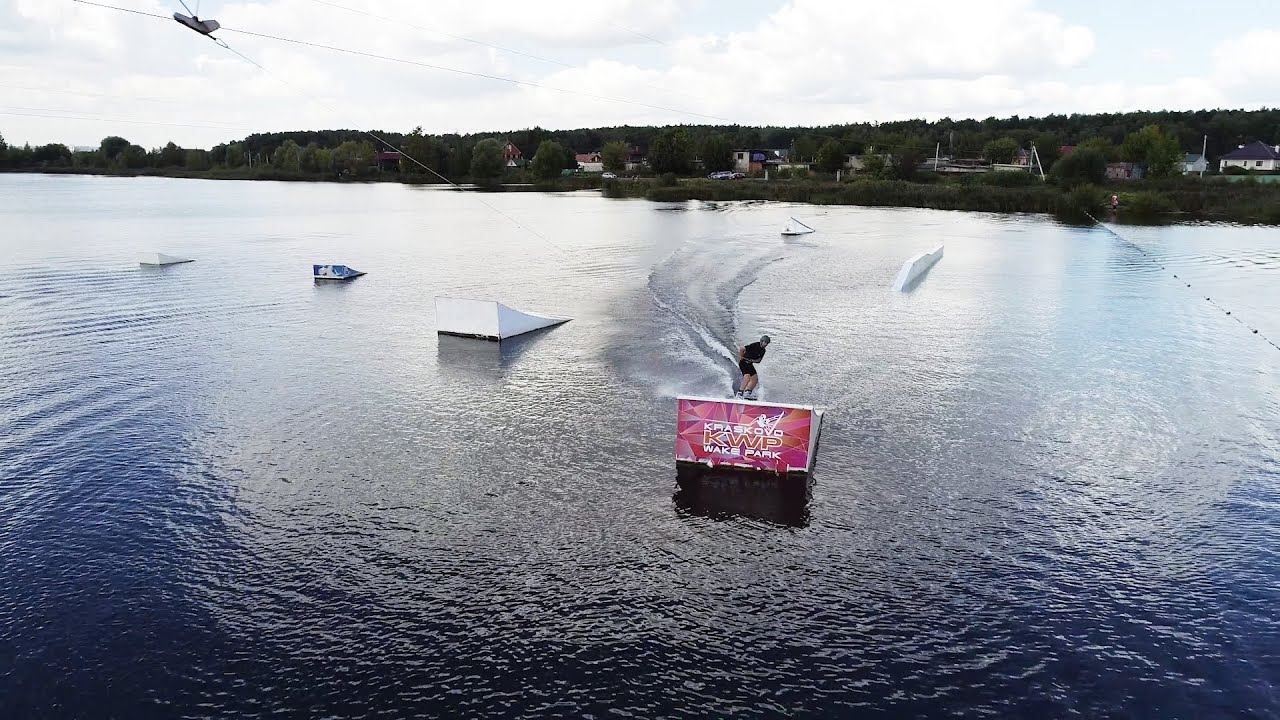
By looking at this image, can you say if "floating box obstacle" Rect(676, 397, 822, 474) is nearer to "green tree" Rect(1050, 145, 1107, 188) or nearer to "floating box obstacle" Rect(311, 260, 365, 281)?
"floating box obstacle" Rect(311, 260, 365, 281)

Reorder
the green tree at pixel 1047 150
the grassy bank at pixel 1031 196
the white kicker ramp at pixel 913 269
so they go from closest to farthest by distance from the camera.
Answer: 1. the white kicker ramp at pixel 913 269
2. the grassy bank at pixel 1031 196
3. the green tree at pixel 1047 150

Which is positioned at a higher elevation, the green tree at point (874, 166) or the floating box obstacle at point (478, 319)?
the green tree at point (874, 166)

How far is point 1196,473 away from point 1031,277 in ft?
127

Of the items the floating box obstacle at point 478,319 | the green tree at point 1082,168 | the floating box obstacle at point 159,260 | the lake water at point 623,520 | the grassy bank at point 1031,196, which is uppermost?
the green tree at point 1082,168

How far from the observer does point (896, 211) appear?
4993 inches

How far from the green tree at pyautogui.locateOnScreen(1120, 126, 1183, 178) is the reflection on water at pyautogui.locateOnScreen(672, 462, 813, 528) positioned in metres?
155

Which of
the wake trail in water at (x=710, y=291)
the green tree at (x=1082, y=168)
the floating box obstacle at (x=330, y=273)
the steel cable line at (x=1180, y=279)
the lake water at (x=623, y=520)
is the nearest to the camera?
the lake water at (x=623, y=520)

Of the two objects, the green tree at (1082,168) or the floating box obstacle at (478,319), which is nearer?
the floating box obstacle at (478,319)

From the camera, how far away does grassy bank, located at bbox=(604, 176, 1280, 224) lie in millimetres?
109188

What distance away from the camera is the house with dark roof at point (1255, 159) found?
589ft

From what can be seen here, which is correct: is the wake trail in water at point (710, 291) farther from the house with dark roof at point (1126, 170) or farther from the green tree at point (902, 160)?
the house with dark roof at point (1126, 170)

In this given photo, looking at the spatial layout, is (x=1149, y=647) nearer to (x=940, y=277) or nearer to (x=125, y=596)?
(x=125, y=596)

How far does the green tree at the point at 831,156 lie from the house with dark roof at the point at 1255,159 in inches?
3082

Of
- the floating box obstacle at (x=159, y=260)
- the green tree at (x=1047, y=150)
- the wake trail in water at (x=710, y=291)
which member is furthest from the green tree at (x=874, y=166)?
the floating box obstacle at (x=159, y=260)
